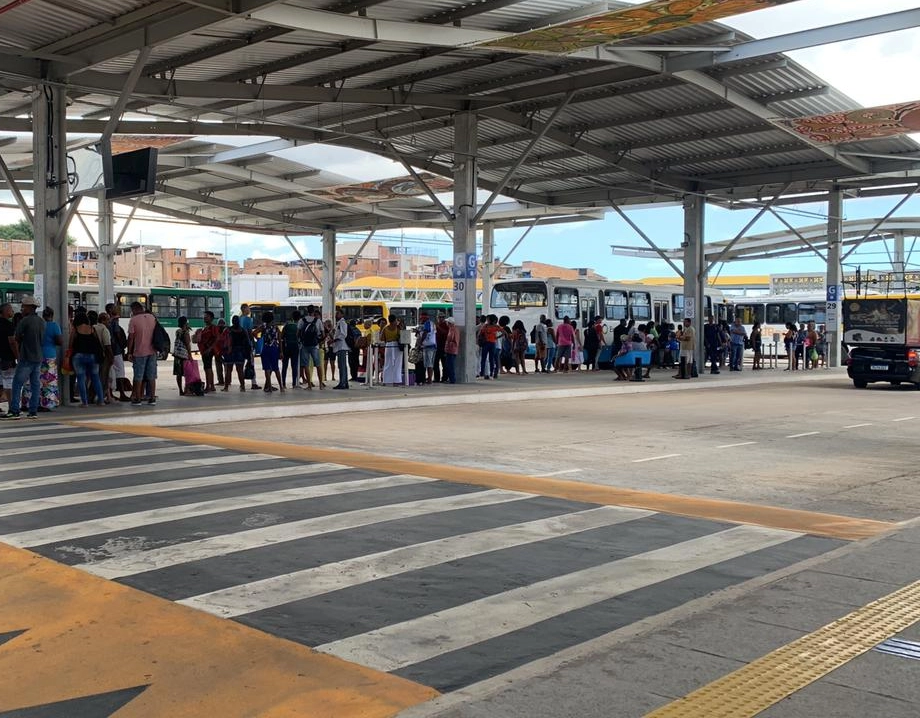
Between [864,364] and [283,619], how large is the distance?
24.9m

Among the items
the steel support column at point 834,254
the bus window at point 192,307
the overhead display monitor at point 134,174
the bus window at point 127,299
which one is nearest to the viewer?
the overhead display monitor at point 134,174

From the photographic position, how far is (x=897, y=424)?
56.2 ft

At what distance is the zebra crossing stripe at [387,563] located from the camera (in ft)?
18.3

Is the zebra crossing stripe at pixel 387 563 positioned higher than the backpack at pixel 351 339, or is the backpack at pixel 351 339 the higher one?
the backpack at pixel 351 339

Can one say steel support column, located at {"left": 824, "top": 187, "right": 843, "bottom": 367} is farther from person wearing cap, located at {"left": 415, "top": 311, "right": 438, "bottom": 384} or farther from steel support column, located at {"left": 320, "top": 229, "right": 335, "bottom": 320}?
steel support column, located at {"left": 320, "top": 229, "right": 335, "bottom": 320}

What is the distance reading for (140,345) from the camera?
16906 millimetres

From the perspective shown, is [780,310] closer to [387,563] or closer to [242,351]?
[242,351]

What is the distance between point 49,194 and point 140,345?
3.10m

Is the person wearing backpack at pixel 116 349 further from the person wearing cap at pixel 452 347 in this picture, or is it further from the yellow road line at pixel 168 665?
the yellow road line at pixel 168 665

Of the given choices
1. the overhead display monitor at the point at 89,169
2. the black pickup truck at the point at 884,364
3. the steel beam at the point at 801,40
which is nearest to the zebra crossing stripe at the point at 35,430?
the overhead display monitor at the point at 89,169

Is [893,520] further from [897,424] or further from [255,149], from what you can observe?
[255,149]

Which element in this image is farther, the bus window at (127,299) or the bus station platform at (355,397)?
the bus window at (127,299)

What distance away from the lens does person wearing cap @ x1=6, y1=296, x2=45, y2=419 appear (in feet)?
48.2

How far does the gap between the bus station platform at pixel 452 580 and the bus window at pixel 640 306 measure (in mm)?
26284
